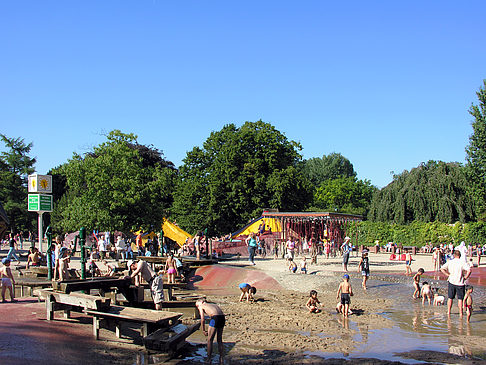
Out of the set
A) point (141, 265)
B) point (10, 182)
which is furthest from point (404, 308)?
point (10, 182)

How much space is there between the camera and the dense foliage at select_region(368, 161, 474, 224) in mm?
46594

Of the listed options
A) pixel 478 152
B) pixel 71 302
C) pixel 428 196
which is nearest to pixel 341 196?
pixel 428 196

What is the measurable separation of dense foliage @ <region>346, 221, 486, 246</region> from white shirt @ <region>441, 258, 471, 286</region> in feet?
76.4

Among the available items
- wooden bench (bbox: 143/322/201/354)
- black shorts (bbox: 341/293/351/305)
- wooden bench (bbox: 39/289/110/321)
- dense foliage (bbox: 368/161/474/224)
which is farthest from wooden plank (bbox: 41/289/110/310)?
dense foliage (bbox: 368/161/474/224)

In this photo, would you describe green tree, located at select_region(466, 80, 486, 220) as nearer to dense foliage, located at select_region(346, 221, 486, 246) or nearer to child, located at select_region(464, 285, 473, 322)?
dense foliage, located at select_region(346, 221, 486, 246)

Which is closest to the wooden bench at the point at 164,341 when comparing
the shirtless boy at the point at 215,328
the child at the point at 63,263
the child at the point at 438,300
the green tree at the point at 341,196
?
the shirtless boy at the point at 215,328

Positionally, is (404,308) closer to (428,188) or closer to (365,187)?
(428,188)

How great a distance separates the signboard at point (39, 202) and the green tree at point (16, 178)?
37.2 meters

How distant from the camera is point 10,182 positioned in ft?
180

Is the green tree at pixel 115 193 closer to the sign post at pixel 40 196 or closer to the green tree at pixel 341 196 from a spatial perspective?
the sign post at pixel 40 196

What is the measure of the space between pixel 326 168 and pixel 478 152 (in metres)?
67.7

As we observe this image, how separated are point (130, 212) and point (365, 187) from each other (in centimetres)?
6741

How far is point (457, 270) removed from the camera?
1378cm

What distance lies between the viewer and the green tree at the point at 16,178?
54281 millimetres
